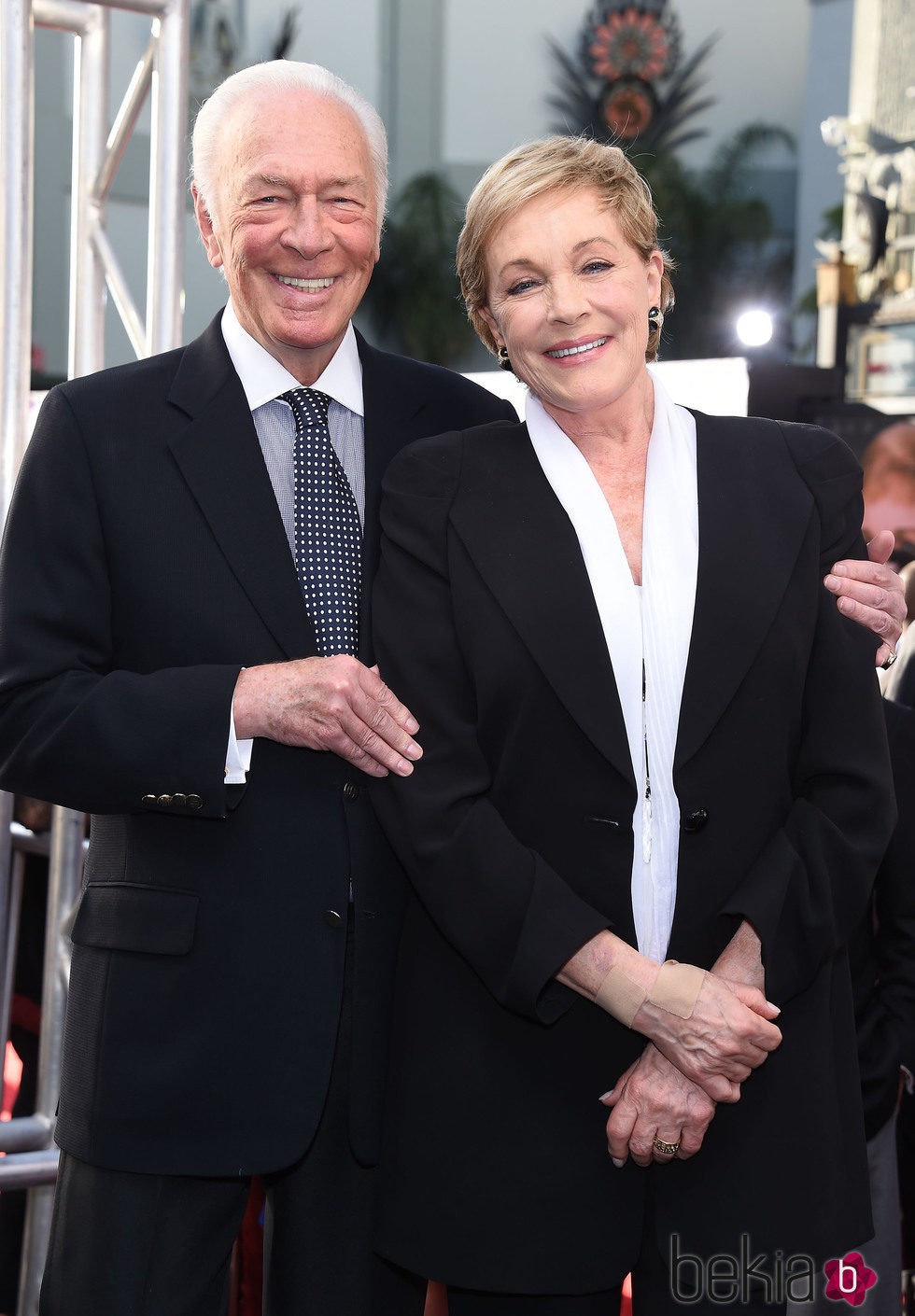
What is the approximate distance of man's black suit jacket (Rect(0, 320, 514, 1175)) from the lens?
1747mm

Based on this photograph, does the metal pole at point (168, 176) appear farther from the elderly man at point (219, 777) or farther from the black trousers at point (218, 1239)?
the black trousers at point (218, 1239)

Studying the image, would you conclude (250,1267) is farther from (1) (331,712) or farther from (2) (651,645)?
(2) (651,645)

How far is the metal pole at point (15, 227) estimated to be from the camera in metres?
2.58

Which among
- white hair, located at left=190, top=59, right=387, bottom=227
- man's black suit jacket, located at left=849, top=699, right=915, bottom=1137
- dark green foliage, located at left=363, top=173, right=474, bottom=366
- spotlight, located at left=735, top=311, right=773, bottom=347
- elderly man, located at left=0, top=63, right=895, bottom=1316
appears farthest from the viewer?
dark green foliage, located at left=363, top=173, right=474, bottom=366

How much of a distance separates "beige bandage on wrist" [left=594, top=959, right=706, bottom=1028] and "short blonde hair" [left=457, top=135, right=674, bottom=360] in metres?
0.90

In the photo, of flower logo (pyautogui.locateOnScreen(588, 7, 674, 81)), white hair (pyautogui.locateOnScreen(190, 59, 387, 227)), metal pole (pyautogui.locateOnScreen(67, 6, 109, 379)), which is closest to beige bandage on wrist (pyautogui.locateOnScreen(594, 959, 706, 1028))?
white hair (pyautogui.locateOnScreen(190, 59, 387, 227))

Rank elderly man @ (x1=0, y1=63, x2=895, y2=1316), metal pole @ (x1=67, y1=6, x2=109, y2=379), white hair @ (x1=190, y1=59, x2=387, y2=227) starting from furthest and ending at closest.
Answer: metal pole @ (x1=67, y1=6, x2=109, y2=379) < white hair @ (x1=190, y1=59, x2=387, y2=227) < elderly man @ (x1=0, y1=63, x2=895, y2=1316)

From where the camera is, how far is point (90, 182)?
3070 millimetres

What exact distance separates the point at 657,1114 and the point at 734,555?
2.19 ft

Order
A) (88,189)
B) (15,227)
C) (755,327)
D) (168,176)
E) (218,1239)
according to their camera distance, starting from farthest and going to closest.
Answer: (755,327), (88,189), (168,176), (15,227), (218,1239)

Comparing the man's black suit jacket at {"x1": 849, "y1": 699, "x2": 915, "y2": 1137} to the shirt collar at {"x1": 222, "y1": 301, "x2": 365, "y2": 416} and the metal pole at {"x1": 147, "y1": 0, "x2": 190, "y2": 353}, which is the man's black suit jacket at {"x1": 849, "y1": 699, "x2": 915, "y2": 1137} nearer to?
the shirt collar at {"x1": 222, "y1": 301, "x2": 365, "y2": 416}

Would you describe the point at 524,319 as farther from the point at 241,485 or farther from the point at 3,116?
the point at 3,116

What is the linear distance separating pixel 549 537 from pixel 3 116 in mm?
1504

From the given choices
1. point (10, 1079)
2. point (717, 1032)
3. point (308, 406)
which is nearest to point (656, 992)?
point (717, 1032)
